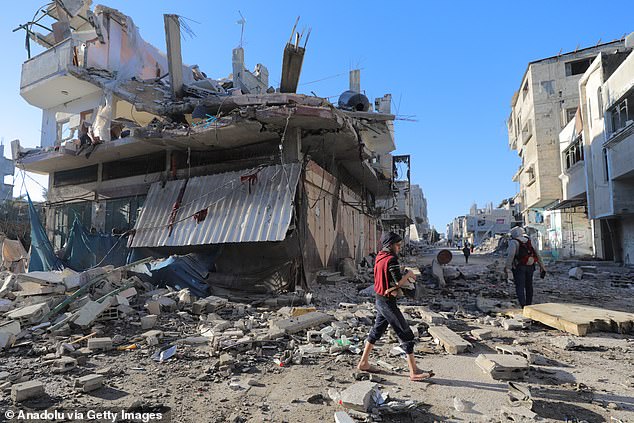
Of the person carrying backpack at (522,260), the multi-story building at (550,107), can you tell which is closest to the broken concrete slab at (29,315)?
the person carrying backpack at (522,260)

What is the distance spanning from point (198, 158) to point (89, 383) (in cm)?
934

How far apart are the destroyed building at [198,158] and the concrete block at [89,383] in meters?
5.60

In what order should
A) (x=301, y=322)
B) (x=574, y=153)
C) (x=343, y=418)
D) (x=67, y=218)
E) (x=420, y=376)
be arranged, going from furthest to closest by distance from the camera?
1. (x=574, y=153)
2. (x=67, y=218)
3. (x=301, y=322)
4. (x=420, y=376)
5. (x=343, y=418)

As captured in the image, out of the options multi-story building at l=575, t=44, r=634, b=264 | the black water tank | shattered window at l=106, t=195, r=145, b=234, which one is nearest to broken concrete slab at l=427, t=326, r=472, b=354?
the black water tank

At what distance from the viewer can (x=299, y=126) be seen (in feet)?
33.0

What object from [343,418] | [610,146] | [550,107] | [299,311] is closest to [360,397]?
[343,418]

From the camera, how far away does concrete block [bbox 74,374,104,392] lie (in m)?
3.48

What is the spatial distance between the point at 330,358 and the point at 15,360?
407 centimetres

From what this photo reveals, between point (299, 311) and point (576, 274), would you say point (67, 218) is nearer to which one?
point (299, 311)

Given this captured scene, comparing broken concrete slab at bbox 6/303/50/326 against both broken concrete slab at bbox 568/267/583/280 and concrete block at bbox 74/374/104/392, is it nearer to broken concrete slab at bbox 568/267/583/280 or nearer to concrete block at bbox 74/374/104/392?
concrete block at bbox 74/374/104/392

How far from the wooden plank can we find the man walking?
121 inches

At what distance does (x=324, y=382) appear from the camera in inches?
145

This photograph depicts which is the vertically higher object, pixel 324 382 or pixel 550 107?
pixel 550 107

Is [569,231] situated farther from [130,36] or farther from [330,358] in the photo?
[130,36]
